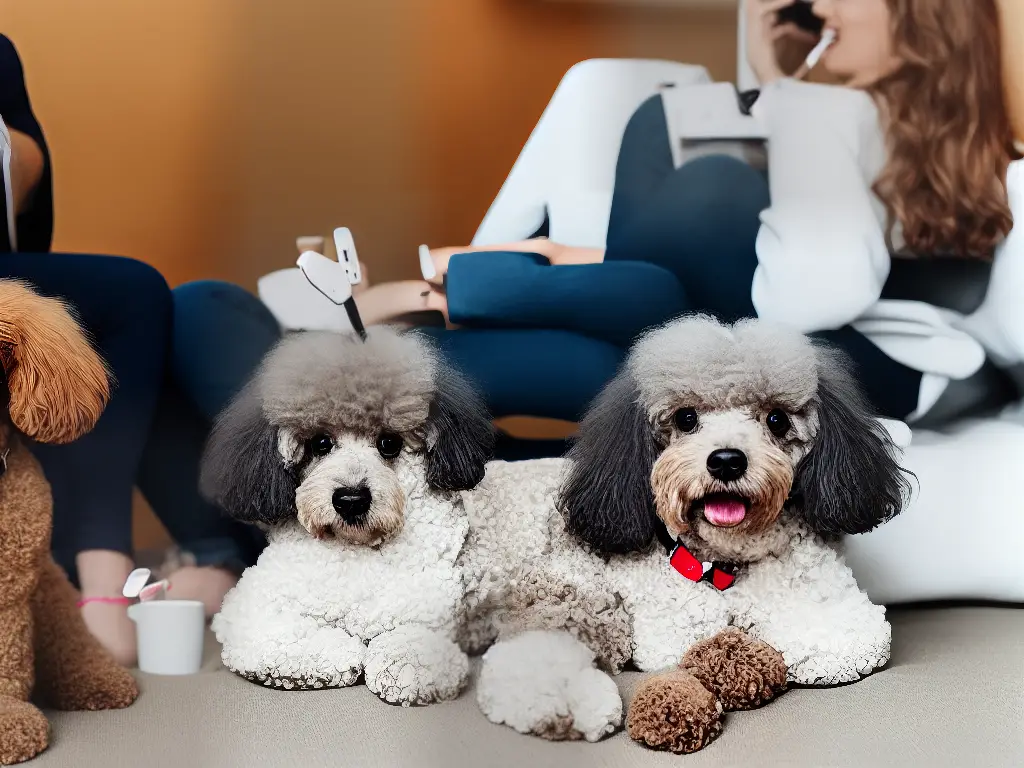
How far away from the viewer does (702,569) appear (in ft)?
4.97

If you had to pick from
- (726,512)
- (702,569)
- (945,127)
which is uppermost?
(945,127)

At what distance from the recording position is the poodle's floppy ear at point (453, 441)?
150 centimetres

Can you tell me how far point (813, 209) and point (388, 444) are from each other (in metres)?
0.83

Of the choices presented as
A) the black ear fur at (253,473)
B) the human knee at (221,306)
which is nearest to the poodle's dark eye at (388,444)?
the black ear fur at (253,473)

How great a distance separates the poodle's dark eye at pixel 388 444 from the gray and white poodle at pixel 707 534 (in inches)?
6.9

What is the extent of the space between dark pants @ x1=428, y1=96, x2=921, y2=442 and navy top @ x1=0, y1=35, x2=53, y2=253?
66 centimetres

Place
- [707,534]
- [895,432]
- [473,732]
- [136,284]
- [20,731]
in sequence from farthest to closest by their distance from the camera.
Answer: [895,432], [136,284], [707,534], [473,732], [20,731]

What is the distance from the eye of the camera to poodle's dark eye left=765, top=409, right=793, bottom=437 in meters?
1.48

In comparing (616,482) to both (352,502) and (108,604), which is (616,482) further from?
(108,604)

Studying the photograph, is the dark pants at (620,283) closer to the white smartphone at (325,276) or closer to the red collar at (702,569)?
the white smartphone at (325,276)

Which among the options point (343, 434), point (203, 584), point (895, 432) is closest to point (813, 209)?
point (895, 432)

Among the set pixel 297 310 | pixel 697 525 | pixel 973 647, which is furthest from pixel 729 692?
pixel 297 310

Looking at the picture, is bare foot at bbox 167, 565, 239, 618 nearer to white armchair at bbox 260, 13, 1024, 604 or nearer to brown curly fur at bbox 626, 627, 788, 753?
white armchair at bbox 260, 13, 1024, 604

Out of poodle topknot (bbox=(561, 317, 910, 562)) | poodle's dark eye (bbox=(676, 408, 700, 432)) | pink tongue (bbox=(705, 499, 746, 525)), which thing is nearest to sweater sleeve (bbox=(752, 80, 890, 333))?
poodle topknot (bbox=(561, 317, 910, 562))
